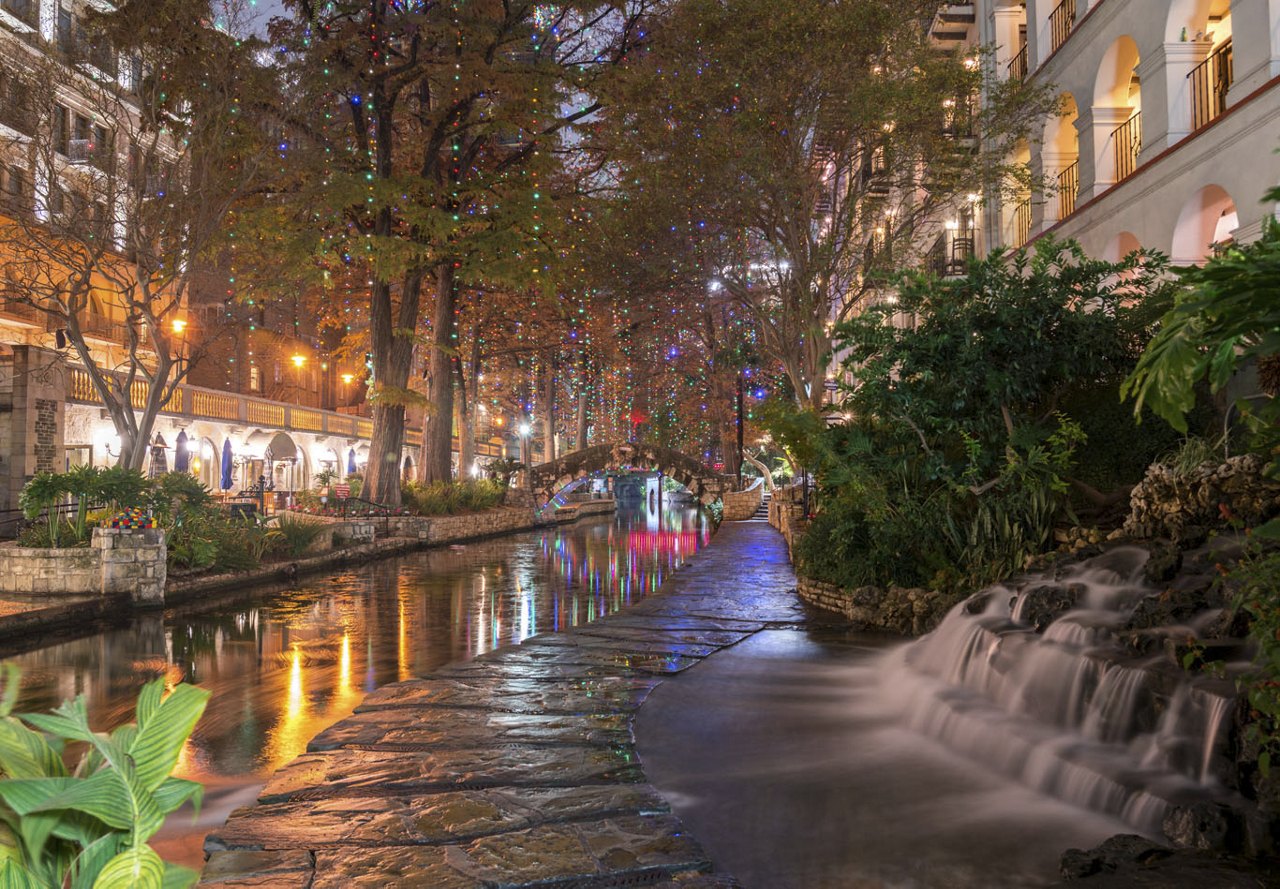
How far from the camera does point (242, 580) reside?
17.2 metres

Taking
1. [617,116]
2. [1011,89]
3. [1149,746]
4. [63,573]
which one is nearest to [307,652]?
[63,573]

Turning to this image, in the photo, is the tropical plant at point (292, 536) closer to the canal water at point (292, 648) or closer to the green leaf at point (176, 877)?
the canal water at point (292, 648)

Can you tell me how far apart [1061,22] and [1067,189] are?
3.95 metres

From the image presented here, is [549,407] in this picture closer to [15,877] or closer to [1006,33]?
[1006,33]

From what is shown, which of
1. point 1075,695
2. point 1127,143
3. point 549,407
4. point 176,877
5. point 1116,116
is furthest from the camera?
point 549,407

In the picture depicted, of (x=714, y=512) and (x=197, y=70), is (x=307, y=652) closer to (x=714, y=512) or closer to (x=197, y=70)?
(x=197, y=70)

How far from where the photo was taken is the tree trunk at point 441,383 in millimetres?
29219

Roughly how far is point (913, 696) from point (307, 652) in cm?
704

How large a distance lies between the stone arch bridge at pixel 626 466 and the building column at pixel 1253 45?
1226 inches

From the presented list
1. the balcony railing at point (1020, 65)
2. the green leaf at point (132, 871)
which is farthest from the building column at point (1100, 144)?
the green leaf at point (132, 871)

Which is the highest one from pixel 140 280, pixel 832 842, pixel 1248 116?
pixel 1248 116

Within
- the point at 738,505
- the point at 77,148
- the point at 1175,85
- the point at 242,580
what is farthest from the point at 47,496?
the point at 738,505

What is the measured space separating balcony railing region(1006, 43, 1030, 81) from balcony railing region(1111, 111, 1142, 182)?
5271 mm

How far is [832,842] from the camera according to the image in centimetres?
545
